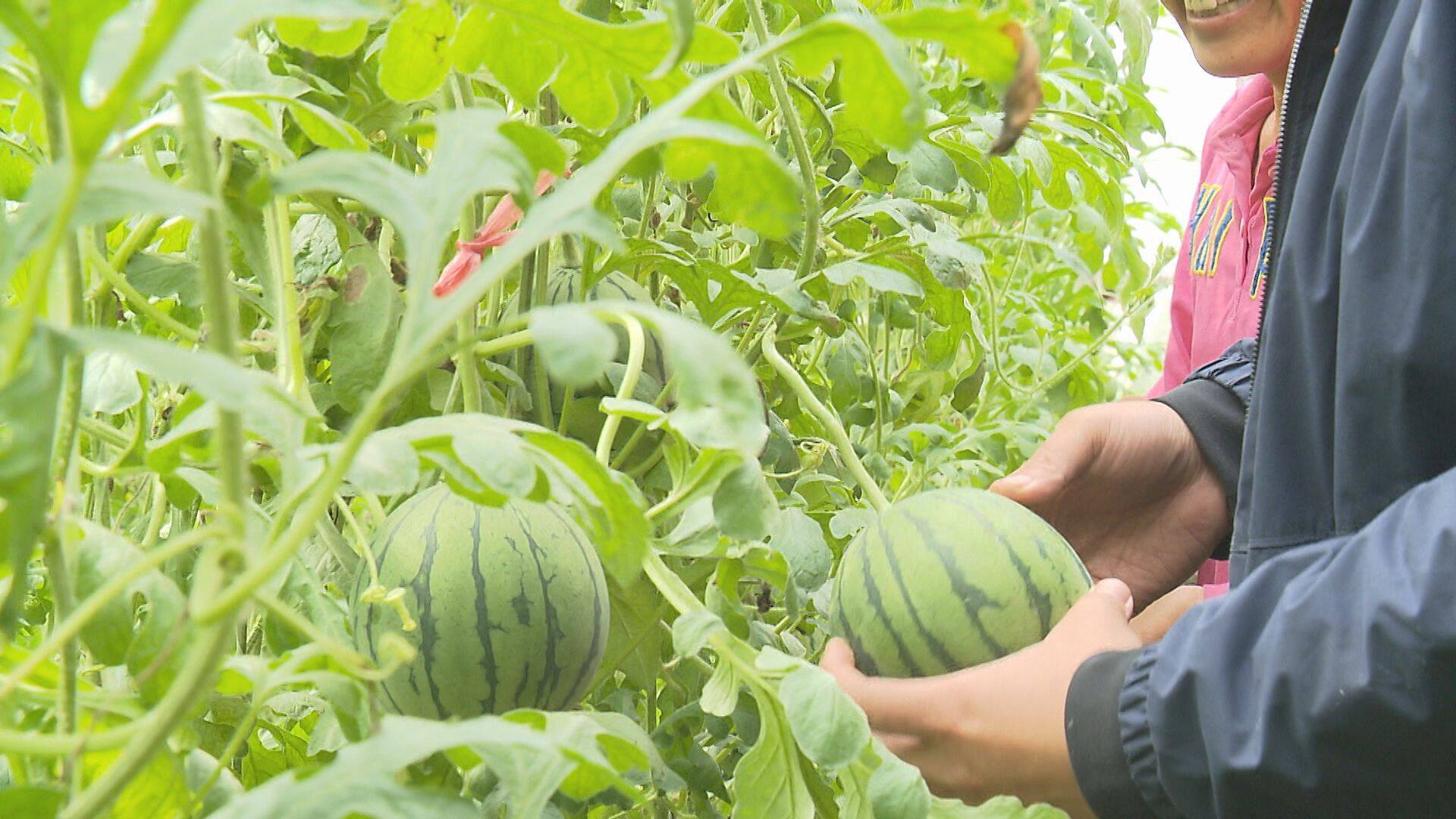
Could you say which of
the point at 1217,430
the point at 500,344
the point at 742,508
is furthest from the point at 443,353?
the point at 1217,430

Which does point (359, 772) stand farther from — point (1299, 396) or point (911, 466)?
point (911, 466)

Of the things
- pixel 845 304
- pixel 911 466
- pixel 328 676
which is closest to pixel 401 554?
pixel 328 676

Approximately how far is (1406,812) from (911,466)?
1.31 m

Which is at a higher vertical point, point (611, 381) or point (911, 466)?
point (611, 381)

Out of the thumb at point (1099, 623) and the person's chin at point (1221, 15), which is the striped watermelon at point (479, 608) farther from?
the person's chin at point (1221, 15)

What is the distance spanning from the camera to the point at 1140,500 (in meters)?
1.62

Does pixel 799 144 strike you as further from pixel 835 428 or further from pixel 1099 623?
pixel 1099 623

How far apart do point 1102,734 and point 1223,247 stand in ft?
6.00

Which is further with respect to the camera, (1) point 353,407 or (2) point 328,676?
(1) point 353,407

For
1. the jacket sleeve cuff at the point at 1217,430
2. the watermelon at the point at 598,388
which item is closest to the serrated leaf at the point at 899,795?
the watermelon at the point at 598,388

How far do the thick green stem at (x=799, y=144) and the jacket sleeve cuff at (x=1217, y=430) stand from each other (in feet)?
2.46

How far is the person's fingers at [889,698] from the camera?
3.15 feet

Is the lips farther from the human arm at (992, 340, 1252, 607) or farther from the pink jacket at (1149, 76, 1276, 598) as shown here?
the pink jacket at (1149, 76, 1276, 598)

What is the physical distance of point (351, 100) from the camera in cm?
102
